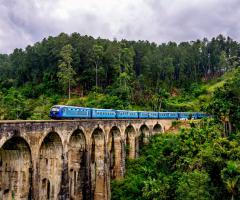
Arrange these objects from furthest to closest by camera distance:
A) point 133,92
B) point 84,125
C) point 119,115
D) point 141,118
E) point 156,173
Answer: point 133,92 → point 141,118 → point 119,115 → point 156,173 → point 84,125

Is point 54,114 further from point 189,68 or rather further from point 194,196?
point 189,68

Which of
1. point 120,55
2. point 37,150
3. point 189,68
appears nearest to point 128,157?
point 37,150

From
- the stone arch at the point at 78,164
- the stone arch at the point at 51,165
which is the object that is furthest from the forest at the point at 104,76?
the stone arch at the point at 51,165

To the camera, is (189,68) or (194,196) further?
(189,68)

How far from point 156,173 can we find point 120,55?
45.9 m

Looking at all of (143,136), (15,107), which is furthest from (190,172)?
(15,107)

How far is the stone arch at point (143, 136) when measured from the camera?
49125 millimetres

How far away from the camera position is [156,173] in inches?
1462

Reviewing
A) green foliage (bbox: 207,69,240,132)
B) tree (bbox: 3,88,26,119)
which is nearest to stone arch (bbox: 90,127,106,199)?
green foliage (bbox: 207,69,240,132)

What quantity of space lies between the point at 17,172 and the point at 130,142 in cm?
2750

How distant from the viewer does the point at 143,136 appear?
49.7 m

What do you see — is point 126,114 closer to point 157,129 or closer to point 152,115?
point 152,115

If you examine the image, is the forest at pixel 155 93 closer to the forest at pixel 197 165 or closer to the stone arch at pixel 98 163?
the forest at pixel 197 165

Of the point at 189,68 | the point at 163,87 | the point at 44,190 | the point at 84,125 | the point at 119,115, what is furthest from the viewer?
the point at 189,68
